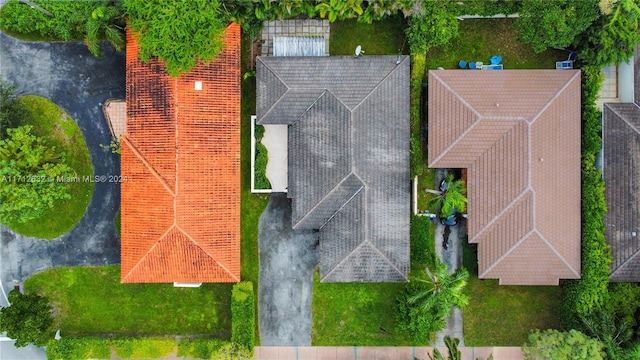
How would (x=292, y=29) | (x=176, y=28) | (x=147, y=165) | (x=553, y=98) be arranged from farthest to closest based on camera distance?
1. (x=292, y=29)
2. (x=553, y=98)
3. (x=147, y=165)
4. (x=176, y=28)

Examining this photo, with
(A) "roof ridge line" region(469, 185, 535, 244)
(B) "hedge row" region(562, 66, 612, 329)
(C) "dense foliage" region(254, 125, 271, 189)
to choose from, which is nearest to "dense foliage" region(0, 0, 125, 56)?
(C) "dense foliage" region(254, 125, 271, 189)

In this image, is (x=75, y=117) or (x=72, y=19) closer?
(x=72, y=19)

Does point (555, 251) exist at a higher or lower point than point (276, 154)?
lower

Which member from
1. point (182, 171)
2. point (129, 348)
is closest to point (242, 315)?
point (129, 348)

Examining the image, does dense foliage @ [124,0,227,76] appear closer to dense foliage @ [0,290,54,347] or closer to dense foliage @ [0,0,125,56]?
dense foliage @ [0,0,125,56]

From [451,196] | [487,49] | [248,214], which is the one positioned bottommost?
[248,214]

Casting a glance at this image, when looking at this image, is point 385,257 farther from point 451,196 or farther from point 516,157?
point 516,157

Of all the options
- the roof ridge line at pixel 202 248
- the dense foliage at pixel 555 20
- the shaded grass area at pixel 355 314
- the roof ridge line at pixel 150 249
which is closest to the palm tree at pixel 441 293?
the shaded grass area at pixel 355 314

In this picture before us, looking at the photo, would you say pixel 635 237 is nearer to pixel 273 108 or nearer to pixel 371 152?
pixel 371 152
